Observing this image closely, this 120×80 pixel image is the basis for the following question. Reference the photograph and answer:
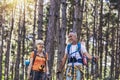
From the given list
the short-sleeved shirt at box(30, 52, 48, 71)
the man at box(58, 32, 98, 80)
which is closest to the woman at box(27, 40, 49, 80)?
the short-sleeved shirt at box(30, 52, 48, 71)

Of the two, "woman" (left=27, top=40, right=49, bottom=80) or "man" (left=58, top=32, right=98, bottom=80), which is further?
"woman" (left=27, top=40, right=49, bottom=80)

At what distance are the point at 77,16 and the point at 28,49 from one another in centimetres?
3422

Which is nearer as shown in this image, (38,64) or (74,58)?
(74,58)

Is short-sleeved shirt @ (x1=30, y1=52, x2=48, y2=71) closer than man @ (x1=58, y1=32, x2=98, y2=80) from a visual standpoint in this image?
No

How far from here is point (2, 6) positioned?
3425cm

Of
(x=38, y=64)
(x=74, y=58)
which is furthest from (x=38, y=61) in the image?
(x=74, y=58)

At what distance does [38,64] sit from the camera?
9.68 m

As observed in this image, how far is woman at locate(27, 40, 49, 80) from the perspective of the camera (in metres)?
9.57

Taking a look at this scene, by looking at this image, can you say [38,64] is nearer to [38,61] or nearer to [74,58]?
[38,61]

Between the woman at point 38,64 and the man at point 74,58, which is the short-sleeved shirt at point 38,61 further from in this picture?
the man at point 74,58

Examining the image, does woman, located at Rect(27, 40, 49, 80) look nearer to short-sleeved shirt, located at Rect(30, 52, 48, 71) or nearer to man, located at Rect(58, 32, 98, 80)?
short-sleeved shirt, located at Rect(30, 52, 48, 71)

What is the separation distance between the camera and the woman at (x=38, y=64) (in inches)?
377

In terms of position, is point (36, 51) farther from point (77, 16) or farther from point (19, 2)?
point (19, 2)

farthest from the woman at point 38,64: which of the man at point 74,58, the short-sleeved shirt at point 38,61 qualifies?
the man at point 74,58
